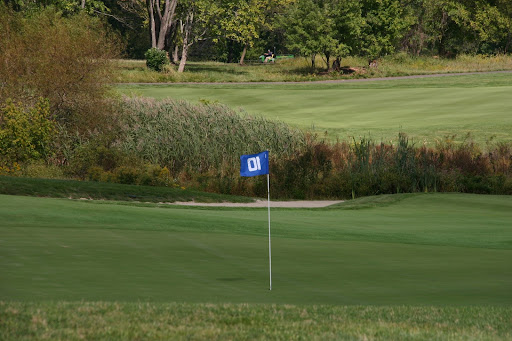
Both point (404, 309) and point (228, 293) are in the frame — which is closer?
point (404, 309)

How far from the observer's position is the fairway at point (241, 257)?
7.90 meters

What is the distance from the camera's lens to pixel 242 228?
13.7m

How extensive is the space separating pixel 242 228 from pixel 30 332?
25.5ft

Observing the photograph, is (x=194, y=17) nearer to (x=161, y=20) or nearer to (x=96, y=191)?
(x=161, y=20)

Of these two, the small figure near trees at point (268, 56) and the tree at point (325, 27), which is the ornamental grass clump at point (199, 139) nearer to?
the tree at point (325, 27)

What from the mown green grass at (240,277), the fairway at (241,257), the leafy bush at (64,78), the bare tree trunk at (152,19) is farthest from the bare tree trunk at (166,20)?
the mown green grass at (240,277)

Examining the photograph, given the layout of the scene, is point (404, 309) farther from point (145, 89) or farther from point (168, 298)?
point (145, 89)

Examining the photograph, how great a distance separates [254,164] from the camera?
8570 millimetres

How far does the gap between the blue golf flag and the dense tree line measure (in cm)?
4543

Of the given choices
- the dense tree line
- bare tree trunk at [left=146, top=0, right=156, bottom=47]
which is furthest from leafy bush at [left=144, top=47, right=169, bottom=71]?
bare tree trunk at [left=146, top=0, right=156, bottom=47]

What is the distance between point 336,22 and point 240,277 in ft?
176

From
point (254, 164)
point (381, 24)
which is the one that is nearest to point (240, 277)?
point (254, 164)

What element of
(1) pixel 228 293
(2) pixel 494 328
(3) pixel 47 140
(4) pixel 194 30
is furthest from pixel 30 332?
(4) pixel 194 30

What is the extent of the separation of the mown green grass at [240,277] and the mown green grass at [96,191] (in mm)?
3724
